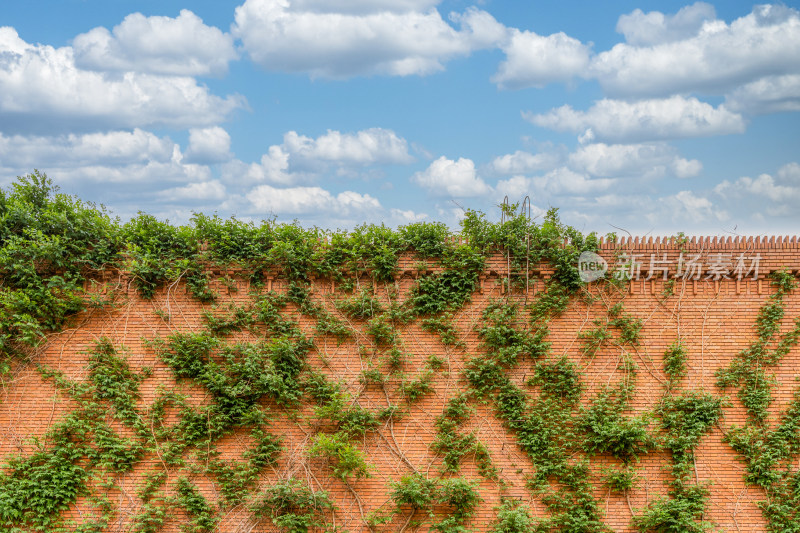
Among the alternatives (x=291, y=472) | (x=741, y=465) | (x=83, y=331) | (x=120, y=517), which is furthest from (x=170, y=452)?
(x=741, y=465)

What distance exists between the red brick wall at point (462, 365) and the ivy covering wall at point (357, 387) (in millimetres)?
46

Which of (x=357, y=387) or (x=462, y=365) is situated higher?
(x=462, y=365)

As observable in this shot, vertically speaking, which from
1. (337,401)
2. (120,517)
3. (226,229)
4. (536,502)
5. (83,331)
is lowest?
(120,517)

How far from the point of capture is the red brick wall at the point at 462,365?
7840 mm

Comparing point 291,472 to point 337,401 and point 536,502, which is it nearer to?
point 337,401

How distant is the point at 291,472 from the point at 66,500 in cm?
333

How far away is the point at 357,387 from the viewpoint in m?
8.20

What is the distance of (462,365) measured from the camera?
8.23 metres

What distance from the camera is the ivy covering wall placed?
7.76 meters

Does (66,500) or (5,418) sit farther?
(5,418)

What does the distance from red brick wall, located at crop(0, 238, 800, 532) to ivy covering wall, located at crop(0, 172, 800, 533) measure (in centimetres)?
5

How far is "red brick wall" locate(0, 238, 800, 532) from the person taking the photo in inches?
309

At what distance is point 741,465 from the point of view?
7.79 metres

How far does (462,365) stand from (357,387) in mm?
1667
